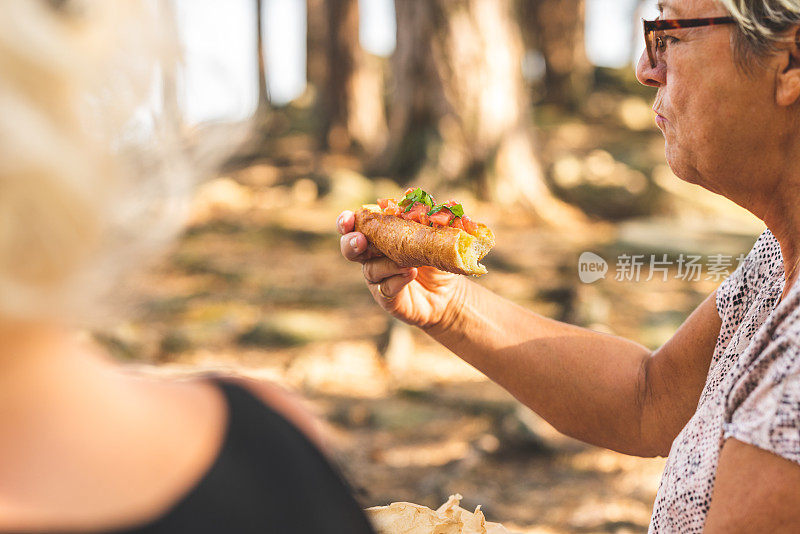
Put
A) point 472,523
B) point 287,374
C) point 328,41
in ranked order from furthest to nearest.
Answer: point 328,41 < point 287,374 < point 472,523

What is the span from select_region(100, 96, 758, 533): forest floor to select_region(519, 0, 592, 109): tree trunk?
445 cm

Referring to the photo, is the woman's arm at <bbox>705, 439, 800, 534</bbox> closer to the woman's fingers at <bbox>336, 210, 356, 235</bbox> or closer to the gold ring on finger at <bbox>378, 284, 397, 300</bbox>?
the gold ring on finger at <bbox>378, 284, 397, 300</bbox>

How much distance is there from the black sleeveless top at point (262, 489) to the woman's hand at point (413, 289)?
130cm

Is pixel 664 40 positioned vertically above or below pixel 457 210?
above

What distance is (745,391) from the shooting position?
62.6 inches

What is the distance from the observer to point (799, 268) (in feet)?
5.78

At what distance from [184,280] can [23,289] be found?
27.7 feet

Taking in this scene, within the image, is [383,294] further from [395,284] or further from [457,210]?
[457,210]

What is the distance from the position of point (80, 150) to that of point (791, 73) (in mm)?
1548

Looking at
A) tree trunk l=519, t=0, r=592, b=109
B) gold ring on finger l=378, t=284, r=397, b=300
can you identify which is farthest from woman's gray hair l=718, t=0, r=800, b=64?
tree trunk l=519, t=0, r=592, b=109

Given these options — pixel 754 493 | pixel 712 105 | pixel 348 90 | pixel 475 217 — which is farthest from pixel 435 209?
pixel 348 90

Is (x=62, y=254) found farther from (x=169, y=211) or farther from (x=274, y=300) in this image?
(x=274, y=300)

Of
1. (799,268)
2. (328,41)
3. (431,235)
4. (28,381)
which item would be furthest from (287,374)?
(328,41)

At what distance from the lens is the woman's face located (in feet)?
5.83
